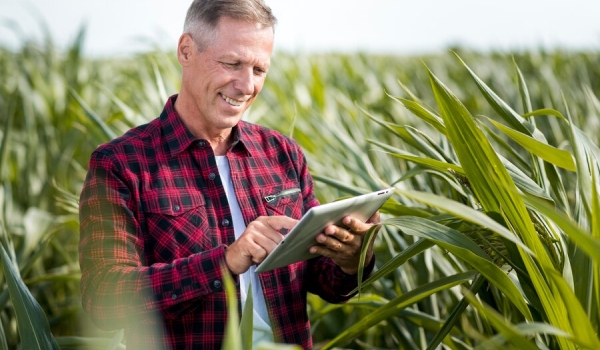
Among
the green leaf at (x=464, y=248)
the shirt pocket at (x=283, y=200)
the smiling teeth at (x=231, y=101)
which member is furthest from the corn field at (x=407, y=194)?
the smiling teeth at (x=231, y=101)

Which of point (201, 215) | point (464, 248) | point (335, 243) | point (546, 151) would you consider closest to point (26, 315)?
point (201, 215)

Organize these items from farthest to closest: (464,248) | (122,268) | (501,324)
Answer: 1. (122,268)
2. (464,248)
3. (501,324)

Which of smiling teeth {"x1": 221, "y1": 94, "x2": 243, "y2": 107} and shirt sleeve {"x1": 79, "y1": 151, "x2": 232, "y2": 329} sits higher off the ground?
smiling teeth {"x1": 221, "y1": 94, "x2": 243, "y2": 107}

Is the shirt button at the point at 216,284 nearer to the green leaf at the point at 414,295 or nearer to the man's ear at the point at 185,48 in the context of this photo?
the green leaf at the point at 414,295

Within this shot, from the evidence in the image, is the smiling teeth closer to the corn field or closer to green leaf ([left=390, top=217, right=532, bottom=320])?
the corn field

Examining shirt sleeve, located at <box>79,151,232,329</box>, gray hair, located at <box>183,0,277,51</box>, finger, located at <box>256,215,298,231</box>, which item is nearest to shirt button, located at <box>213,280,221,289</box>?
shirt sleeve, located at <box>79,151,232,329</box>

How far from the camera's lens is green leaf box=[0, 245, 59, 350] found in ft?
3.30

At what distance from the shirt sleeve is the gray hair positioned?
234 mm

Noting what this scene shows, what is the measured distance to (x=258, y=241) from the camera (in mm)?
1020

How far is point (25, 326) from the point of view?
1.02 metres

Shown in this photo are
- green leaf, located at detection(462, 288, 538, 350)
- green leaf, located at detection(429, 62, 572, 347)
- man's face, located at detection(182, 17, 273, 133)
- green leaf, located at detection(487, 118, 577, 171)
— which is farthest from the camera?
man's face, located at detection(182, 17, 273, 133)

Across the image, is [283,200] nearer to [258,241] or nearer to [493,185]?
[258,241]

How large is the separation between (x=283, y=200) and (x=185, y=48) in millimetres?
279

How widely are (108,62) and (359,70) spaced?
1433 millimetres
